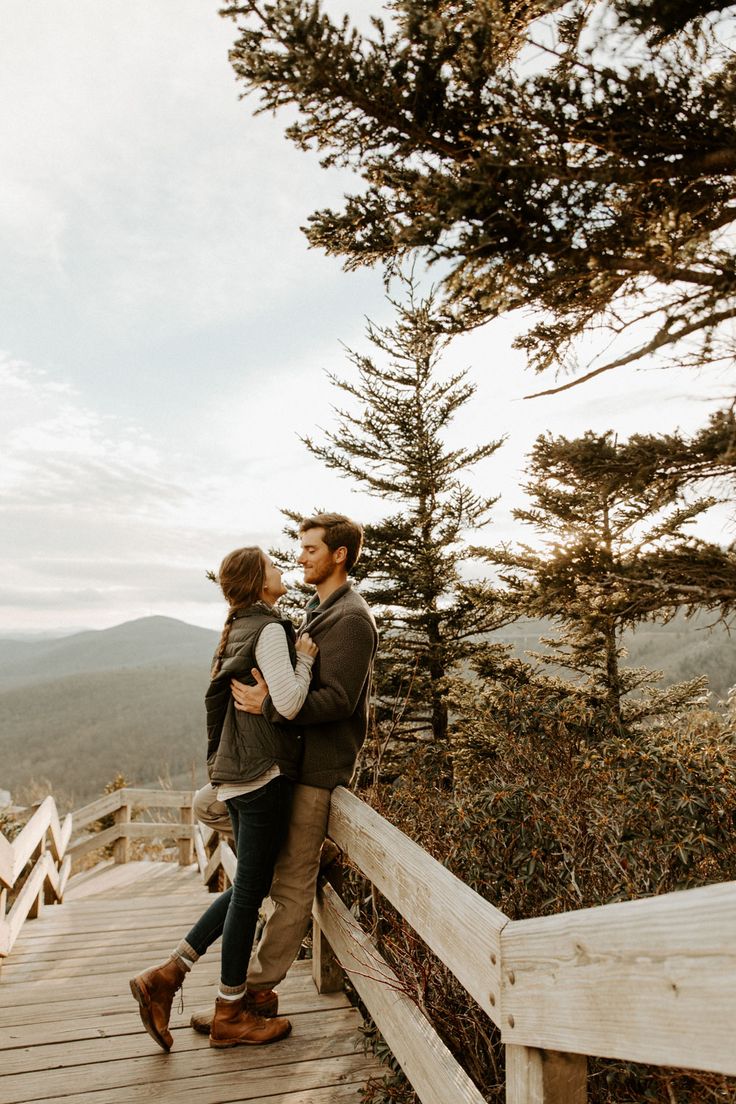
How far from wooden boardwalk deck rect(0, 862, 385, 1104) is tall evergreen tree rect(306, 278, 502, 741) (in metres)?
7.63

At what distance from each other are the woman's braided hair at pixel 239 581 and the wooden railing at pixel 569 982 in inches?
44.0

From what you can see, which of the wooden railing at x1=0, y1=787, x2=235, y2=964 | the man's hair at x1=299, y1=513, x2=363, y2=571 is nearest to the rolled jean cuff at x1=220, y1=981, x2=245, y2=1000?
the wooden railing at x1=0, y1=787, x2=235, y2=964

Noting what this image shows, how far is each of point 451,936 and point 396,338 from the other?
11.4m

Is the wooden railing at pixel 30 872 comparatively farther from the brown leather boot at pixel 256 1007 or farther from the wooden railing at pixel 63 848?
the brown leather boot at pixel 256 1007

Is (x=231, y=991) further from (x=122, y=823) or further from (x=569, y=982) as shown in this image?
(x=122, y=823)

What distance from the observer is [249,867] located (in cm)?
287

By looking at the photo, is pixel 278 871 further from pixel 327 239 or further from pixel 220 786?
pixel 327 239

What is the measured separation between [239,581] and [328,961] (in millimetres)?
1972

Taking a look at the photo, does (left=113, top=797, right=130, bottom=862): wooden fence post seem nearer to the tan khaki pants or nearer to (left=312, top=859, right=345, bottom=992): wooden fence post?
(left=312, top=859, right=345, bottom=992): wooden fence post

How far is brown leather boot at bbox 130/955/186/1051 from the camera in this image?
274 centimetres

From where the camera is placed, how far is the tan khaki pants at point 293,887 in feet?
9.84

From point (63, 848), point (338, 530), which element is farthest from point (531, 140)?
point (63, 848)

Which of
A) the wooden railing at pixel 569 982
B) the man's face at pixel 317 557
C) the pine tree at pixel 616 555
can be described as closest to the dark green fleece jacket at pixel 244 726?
the man's face at pixel 317 557

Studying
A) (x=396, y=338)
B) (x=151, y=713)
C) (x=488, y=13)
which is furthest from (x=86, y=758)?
(x=488, y=13)
